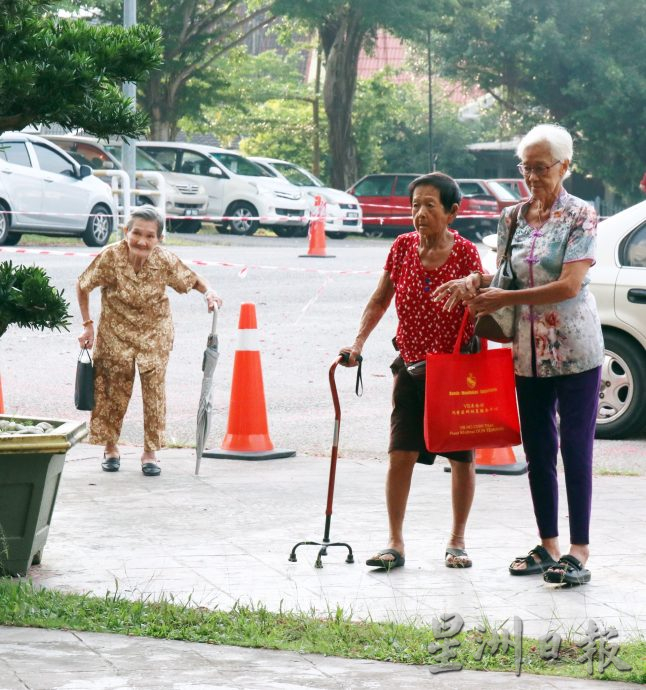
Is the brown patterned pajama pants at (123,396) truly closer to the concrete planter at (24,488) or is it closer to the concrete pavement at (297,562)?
the concrete pavement at (297,562)

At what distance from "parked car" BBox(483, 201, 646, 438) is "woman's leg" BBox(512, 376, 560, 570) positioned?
351 cm

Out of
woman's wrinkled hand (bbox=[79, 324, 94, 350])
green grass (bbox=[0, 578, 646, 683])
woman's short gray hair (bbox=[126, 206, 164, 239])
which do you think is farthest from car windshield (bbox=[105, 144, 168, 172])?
green grass (bbox=[0, 578, 646, 683])

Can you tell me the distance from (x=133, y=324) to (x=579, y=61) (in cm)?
3632

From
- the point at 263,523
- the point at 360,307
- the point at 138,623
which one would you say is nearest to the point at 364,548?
the point at 263,523

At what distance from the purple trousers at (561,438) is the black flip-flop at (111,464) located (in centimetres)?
300

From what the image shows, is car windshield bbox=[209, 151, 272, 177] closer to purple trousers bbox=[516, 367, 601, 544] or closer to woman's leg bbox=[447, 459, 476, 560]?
woman's leg bbox=[447, 459, 476, 560]

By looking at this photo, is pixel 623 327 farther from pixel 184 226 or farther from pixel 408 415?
pixel 184 226

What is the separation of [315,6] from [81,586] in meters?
32.4

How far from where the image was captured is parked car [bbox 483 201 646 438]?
31.3 ft

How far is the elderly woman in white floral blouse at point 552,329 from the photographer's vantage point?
19.2 feet

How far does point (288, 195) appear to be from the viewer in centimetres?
3022

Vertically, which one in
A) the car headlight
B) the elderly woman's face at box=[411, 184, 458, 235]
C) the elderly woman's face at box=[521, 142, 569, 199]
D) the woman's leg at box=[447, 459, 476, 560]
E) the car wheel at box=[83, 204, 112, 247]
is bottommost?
the woman's leg at box=[447, 459, 476, 560]

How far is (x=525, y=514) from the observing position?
729 cm

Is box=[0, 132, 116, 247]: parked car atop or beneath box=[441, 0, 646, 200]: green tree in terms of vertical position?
beneath
